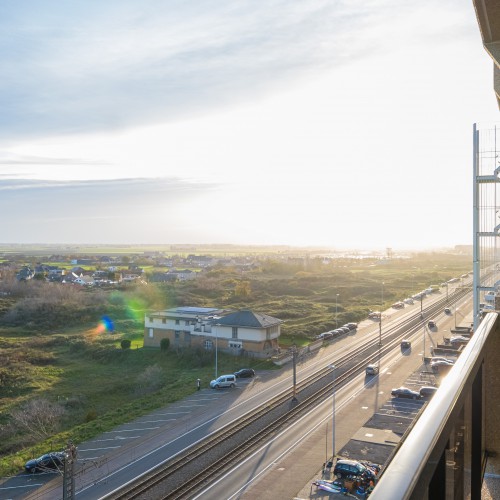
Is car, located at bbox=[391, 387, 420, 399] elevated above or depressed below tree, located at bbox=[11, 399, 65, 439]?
above

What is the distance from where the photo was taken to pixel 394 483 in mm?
656

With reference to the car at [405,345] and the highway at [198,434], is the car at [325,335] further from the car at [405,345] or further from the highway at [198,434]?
the highway at [198,434]

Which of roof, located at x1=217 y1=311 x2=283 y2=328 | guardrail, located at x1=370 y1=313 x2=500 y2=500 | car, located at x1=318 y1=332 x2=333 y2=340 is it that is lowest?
car, located at x1=318 y1=332 x2=333 y2=340

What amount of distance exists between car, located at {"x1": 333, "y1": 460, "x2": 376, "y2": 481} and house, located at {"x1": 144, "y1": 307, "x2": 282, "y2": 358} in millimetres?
9123

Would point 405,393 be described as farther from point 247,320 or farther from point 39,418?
point 39,418

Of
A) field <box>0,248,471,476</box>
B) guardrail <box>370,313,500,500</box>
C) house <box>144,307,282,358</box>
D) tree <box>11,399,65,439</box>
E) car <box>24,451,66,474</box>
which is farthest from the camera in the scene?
house <box>144,307,282,358</box>

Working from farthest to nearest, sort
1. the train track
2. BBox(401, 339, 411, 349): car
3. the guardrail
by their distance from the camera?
BBox(401, 339, 411, 349): car → the train track → the guardrail

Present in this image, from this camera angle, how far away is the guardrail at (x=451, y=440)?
0.68 metres

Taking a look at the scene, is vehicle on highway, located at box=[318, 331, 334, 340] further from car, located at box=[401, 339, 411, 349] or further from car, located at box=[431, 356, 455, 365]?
car, located at box=[431, 356, 455, 365]

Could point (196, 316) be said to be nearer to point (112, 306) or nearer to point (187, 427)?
point (187, 427)

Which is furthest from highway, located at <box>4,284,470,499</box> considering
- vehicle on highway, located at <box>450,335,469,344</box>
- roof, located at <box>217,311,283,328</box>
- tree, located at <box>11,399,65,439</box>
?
vehicle on highway, located at <box>450,335,469,344</box>

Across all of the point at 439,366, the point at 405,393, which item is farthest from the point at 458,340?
the point at 405,393

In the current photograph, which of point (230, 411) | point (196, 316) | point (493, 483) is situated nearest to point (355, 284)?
point (196, 316)

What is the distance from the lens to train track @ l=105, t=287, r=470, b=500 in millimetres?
8703
